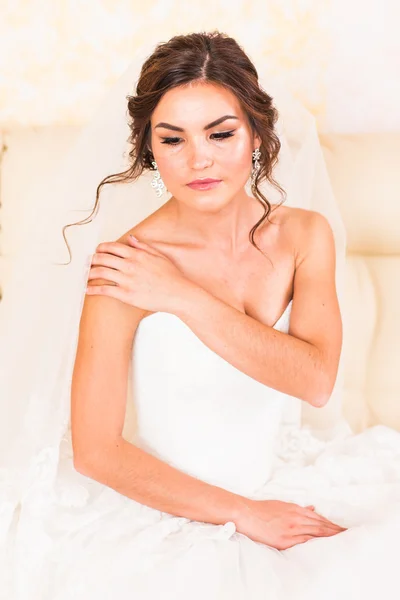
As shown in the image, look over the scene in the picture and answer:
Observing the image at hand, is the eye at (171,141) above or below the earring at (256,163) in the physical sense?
below

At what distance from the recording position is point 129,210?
1664 millimetres

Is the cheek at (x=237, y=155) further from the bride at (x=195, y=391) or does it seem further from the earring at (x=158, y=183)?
the earring at (x=158, y=183)

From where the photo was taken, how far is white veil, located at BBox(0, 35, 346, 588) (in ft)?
4.59

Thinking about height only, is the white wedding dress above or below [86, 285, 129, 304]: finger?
below

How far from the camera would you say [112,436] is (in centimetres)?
137

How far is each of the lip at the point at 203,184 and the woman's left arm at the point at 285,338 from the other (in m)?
0.17

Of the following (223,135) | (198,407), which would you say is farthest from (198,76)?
(198,407)

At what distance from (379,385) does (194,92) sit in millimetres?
978

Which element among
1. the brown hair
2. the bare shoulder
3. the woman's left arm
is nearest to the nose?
the brown hair

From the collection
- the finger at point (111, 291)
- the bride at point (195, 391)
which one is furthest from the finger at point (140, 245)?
the finger at point (111, 291)

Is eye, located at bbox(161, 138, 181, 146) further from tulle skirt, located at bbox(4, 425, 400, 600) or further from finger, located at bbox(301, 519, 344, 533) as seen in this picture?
finger, located at bbox(301, 519, 344, 533)

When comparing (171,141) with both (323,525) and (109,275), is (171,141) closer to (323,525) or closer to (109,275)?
Answer: (109,275)

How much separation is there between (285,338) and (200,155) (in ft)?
1.14

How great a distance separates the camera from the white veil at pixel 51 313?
4.59ft
